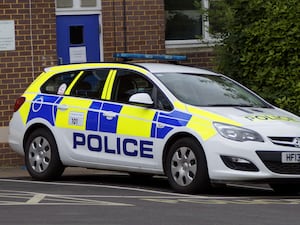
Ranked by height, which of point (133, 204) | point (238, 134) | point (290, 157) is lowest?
point (133, 204)

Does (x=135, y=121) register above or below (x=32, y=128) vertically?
above

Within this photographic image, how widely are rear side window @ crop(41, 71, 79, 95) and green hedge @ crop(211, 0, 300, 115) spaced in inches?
116

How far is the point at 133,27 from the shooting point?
17266mm

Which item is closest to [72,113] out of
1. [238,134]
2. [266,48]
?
[238,134]

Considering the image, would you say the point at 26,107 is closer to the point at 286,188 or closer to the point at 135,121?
the point at 135,121

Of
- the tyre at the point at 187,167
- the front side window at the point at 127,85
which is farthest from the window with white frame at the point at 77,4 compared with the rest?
the tyre at the point at 187,167

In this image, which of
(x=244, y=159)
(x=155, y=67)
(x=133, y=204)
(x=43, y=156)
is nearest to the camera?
(x=133, y=204)

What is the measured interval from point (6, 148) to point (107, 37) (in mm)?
2691

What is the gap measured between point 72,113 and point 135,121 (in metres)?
1.10

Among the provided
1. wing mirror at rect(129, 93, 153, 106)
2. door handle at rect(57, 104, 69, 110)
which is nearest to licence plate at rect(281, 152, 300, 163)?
wing mirror at rect(129, 93, 153, 106)

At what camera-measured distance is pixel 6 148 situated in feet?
52.7

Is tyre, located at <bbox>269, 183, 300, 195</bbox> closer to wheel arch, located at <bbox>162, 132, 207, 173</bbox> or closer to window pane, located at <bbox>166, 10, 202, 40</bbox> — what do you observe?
wheel arch, located at <bbox>162, 132, 207, 173</bbox>

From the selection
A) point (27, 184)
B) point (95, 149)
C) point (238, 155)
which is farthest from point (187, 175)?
point (27, 184)

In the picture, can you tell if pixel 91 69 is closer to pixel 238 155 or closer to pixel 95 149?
pixel 95 149
